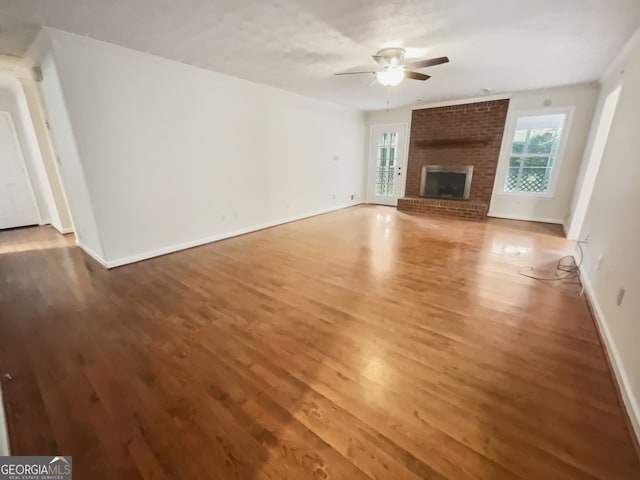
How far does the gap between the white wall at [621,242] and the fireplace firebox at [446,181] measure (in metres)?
2.99

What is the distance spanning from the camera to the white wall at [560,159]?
15.8ft

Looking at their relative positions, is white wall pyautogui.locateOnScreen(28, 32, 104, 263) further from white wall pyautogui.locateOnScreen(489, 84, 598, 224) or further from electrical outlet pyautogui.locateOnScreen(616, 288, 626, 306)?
white wall pyautogui.locateOnScreen(489, 84, 598, 224)

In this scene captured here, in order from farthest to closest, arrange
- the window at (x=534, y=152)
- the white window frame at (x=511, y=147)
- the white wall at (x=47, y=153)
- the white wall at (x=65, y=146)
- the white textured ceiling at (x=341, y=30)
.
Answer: the window at (x=534, y=152) < the white window frame at (x=511, y=147) < the white wall at (x=47, y=153) < the white wall at (x=65, y=146) < the white textured ceiling at (x=341, y=30)

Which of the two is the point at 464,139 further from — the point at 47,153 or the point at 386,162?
the point at 47,153

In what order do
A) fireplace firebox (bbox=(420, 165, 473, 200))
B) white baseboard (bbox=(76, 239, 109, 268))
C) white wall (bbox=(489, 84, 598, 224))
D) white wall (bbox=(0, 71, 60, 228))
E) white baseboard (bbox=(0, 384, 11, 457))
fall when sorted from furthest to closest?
1. fireplace firebox (bbox=(420, 165, 473, 200))
2. white wall (bbox=(489, 84, 598, 224))
3. white wall (bbox=(0, 71, 60, 228))
4. white baseboard (bbox=(76, 239, 109, 268))
5. white baseboard (bbox=(0, 384, 11, 457))

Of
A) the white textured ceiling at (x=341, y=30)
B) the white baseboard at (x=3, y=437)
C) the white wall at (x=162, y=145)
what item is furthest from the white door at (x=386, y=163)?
the white baseboard at (x=3, y=437)

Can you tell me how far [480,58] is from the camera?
3412 mm

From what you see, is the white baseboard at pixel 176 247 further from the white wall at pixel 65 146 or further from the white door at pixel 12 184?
the white door at pixel 12 184

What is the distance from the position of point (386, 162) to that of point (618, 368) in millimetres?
6437

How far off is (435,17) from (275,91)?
3.19m

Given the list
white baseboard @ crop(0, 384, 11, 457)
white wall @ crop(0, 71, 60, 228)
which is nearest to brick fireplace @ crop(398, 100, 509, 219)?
white baseboard @ crop(0, 384, 11, 457)

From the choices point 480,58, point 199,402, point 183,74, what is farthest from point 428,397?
point 183,74

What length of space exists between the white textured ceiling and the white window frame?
125 cm

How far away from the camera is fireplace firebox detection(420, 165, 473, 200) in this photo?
621 centimetres
